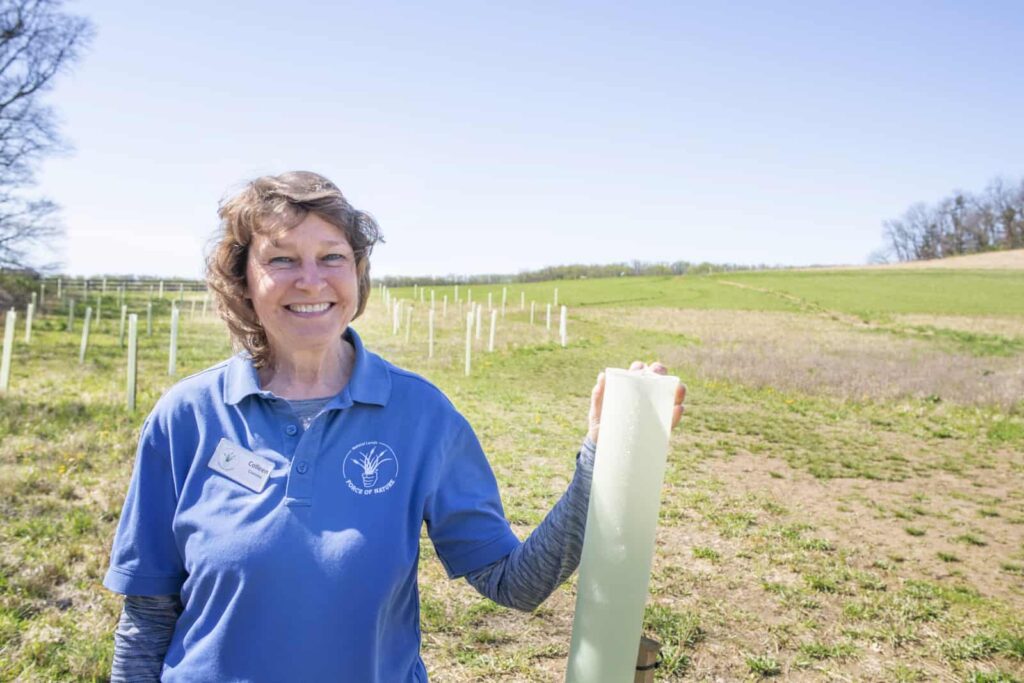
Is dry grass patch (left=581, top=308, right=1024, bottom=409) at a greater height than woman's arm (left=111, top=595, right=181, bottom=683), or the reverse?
woman's arm (left=111, top=595, right=181, bottom=683)

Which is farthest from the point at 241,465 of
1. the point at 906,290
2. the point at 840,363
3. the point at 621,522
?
the point at 906,290

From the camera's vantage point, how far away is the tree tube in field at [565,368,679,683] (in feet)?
4.16

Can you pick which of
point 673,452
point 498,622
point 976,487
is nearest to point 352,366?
point 498,622

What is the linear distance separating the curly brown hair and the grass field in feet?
8.33

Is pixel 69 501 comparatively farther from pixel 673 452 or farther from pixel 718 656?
pixel 673 452

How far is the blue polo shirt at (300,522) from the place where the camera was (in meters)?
1.49

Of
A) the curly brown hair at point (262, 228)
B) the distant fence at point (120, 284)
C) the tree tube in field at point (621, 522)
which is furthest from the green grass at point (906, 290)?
the distant fence at point (120, 284)

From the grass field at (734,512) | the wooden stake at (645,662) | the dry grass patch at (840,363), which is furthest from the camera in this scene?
the dry grass patch at (840,363)

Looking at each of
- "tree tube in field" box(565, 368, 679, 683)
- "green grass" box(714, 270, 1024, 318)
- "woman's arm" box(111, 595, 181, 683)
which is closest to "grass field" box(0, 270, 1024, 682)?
"woman's arm" box(111, 595, 181, 683)

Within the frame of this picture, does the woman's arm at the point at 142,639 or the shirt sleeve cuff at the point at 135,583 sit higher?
the shirt sleeve cuff at the point at 135,583

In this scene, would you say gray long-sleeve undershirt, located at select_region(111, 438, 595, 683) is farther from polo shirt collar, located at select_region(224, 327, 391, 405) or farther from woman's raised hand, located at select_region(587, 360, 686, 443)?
polo shirt collar, located at select_region(224, 327, 391, 405)

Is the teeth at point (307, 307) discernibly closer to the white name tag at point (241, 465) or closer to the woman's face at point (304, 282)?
the woman's face at point (304, 282)

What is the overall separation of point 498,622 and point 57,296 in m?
40.1

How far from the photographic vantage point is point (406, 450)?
1601 mm
